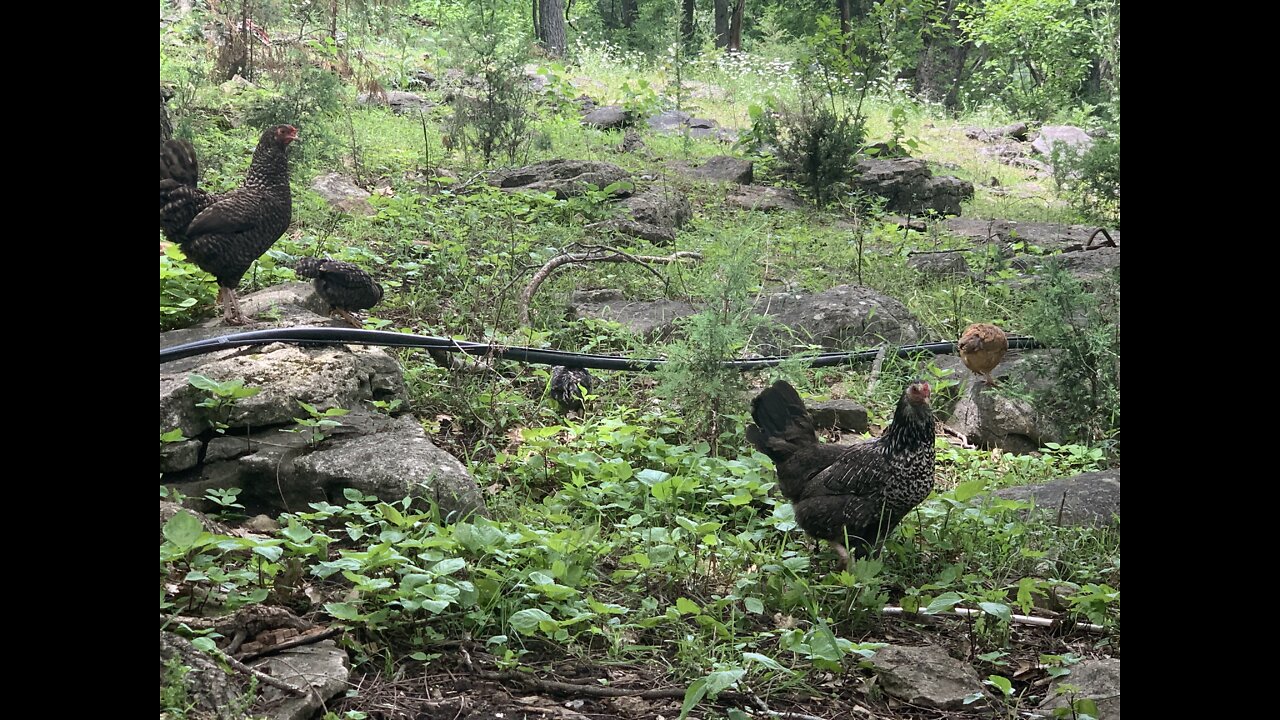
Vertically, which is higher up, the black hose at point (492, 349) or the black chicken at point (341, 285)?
the black chicken at point (341, 285)

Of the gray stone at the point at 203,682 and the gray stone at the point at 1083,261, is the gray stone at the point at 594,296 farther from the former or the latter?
the gray stone at the point at 203,682

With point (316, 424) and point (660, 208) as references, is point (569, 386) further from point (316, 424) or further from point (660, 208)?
point (660, 208)

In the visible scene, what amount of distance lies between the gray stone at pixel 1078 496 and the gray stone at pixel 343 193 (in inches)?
245

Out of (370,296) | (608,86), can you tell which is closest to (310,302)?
(370,296)

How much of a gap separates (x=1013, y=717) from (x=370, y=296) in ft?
14.4

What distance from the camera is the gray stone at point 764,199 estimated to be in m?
10.7

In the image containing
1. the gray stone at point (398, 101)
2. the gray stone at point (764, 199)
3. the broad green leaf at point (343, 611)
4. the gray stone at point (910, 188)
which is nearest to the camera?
the broad green leaf at point (343, 611)

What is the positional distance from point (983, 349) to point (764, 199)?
5.24m

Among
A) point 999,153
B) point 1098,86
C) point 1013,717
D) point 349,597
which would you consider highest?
point 1098,86

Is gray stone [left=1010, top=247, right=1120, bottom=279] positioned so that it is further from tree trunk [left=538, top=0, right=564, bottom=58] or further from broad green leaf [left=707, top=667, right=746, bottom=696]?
tree trunk [left=538, top=0, right=564, bottom=58]

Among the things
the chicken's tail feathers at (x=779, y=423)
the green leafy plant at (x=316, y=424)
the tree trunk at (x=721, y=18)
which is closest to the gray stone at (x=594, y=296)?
the chicken's tail feathers at (x=779, y=423)
